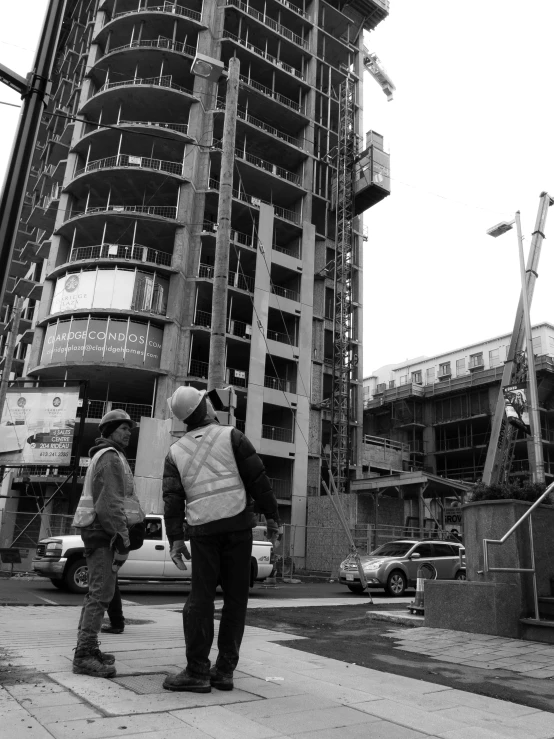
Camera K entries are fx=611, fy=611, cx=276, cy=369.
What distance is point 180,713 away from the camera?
11.1 feet

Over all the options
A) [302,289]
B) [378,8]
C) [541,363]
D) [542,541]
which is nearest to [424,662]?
[542,541]

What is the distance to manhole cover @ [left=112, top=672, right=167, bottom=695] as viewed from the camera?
3891 millimetres

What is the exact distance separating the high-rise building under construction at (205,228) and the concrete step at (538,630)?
22752 mm

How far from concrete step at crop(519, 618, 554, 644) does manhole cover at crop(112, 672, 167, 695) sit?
4.72 meters

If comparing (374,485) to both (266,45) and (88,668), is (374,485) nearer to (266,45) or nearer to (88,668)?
(88,668)

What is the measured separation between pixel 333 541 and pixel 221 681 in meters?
28.2

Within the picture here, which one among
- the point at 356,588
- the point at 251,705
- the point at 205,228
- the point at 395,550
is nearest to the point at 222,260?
the point at 251,705

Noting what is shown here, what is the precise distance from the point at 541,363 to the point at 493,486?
1755 inches

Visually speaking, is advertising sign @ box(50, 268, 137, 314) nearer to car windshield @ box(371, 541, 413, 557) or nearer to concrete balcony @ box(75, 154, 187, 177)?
concrete balcony @ box(75, 154, 187, 177)

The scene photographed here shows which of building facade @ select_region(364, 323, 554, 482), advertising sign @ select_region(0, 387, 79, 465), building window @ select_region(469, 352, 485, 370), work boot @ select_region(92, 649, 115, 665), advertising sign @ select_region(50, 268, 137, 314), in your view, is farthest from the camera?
building window @ select_region(469, 352, 485, 370)

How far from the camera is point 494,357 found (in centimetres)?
5869

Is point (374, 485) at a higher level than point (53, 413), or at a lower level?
lower

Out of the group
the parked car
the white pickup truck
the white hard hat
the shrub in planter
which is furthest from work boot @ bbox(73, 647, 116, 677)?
the parked car

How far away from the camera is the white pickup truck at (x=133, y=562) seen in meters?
13.2
